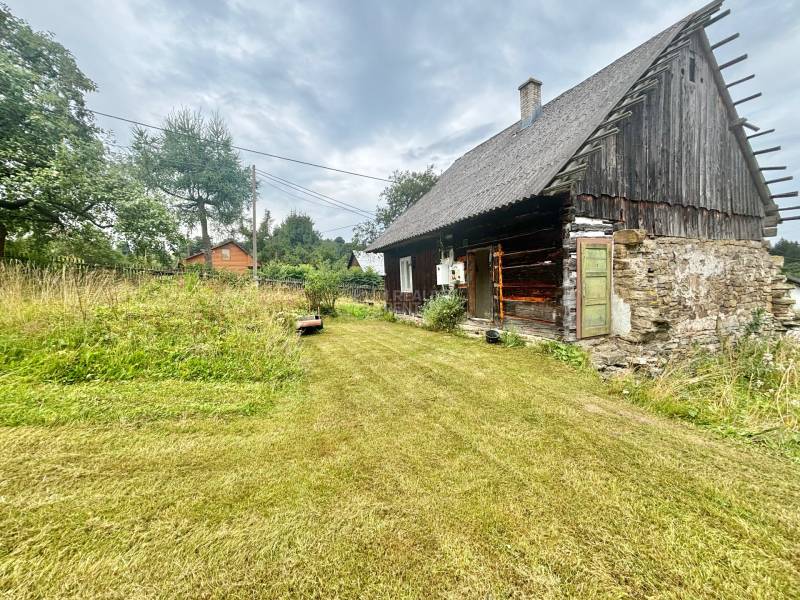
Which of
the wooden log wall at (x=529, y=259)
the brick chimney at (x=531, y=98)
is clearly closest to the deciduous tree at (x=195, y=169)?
the brick chimney at (x=531, y=98)

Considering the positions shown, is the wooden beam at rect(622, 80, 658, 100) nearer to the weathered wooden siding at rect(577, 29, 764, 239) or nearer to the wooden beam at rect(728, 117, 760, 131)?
the weathered wooden siding at rect(577, 29, 764, 239)

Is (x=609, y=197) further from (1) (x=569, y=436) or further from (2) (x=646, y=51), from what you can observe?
(1) (x=569, y=436)

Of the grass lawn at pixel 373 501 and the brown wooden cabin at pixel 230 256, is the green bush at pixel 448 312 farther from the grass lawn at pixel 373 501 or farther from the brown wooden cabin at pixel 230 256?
the brown wooden cabin at pixel 230 256

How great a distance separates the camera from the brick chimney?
34.1 feet

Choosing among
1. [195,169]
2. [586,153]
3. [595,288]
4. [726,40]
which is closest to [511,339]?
[595,288]

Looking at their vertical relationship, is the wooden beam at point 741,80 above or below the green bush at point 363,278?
above

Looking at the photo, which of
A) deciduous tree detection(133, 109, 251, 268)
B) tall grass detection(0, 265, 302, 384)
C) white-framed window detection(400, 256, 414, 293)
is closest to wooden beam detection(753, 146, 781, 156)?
white-framed window detection(400, 256, 414, 293)

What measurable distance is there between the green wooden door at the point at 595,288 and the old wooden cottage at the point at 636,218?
0.10 feet

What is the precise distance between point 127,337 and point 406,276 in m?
8.43

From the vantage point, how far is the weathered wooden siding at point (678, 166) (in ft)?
19.8

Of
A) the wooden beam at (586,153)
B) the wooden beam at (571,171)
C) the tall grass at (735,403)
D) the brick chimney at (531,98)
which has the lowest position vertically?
the tall grass at (735,403)

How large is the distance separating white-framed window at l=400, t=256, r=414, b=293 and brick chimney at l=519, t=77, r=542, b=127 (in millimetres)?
6171

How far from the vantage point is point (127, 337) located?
386cm

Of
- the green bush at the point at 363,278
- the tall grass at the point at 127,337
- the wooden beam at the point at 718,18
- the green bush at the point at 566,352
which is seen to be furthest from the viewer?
the green bush at the point at 363,278
